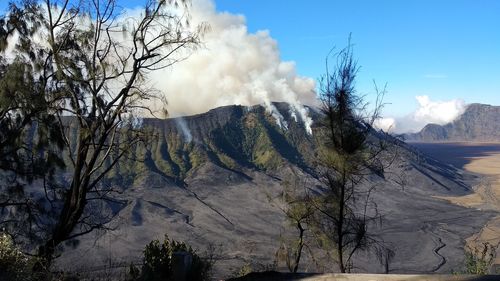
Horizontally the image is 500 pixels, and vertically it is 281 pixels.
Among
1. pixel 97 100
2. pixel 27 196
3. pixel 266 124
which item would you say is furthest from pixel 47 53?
pixel 266 124

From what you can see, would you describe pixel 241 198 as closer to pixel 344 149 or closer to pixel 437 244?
pixel 437 244

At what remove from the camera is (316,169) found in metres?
18.7

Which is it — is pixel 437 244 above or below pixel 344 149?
below

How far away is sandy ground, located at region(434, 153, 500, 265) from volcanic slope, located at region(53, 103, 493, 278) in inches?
80.1

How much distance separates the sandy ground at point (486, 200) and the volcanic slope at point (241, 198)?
6.67 ft

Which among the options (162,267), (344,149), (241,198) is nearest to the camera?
(162,267)

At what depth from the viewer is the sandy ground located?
6862 centimetres

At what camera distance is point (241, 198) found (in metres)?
97.5

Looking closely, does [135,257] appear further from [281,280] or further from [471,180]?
[471,180]

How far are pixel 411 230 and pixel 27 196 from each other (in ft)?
228

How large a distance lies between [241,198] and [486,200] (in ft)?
175

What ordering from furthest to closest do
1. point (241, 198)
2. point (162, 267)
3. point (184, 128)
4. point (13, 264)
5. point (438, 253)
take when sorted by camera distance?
point (184, 128) → point (241, 198) → point (438, 253) → point (162, 267) → point (13, 264)

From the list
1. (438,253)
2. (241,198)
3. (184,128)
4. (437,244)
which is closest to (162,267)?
(438,253)

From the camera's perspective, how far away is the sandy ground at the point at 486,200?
225ft
